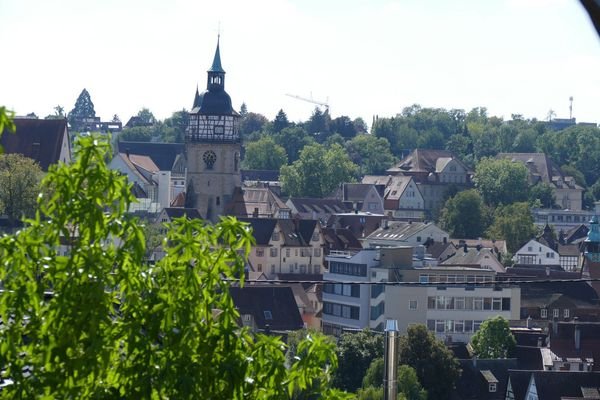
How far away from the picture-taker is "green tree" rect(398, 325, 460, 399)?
134ft

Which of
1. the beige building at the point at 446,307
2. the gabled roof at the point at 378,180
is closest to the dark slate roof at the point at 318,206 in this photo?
the gabled roof at the point at 378,180

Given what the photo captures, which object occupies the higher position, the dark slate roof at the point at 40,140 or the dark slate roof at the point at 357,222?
the dark slate roof at the point at 40,140

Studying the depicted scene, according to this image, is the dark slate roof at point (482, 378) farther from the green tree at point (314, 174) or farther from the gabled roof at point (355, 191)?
the green tree at point (314, 174)

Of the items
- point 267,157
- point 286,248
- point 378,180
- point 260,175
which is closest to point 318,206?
point 378,180

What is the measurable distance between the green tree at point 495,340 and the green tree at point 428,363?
600 cm

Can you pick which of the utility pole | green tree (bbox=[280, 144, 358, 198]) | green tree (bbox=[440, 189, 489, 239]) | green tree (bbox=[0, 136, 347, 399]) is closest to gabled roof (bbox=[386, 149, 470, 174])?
green tree (bbox=[280, 144, 358, 198])

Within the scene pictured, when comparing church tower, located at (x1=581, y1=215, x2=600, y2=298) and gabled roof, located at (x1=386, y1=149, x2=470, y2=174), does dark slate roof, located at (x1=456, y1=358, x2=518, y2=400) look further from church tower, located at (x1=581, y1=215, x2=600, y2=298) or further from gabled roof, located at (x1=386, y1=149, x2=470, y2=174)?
gabled roof, located at (x1=386, y1=149, x2=470, y2=174)

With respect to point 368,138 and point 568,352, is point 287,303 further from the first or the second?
point 368,138

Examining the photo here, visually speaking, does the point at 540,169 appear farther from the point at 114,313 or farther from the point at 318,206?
the point at 114,313

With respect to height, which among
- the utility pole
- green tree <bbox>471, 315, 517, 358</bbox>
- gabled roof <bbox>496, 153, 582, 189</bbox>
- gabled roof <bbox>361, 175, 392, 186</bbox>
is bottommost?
green tree <bbox>471, 315, 517, 358</bbox>

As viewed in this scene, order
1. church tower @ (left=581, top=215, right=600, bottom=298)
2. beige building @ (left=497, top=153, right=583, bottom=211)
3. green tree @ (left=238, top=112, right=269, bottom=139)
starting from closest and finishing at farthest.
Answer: church tower @ (left=581, top=215, right=600, bottom=298) → beige building @ (left=497, top=153, right=583, bottom=211) → green tree @ (left=238, top=112, right=269, bottom=139)

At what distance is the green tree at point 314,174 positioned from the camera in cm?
12495

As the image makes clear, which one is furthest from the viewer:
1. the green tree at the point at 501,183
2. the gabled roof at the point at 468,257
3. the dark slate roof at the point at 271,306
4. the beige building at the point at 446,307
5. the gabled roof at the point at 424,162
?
the gabled roof at the point at 424,162

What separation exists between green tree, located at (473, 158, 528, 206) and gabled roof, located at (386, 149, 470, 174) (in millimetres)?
4211
